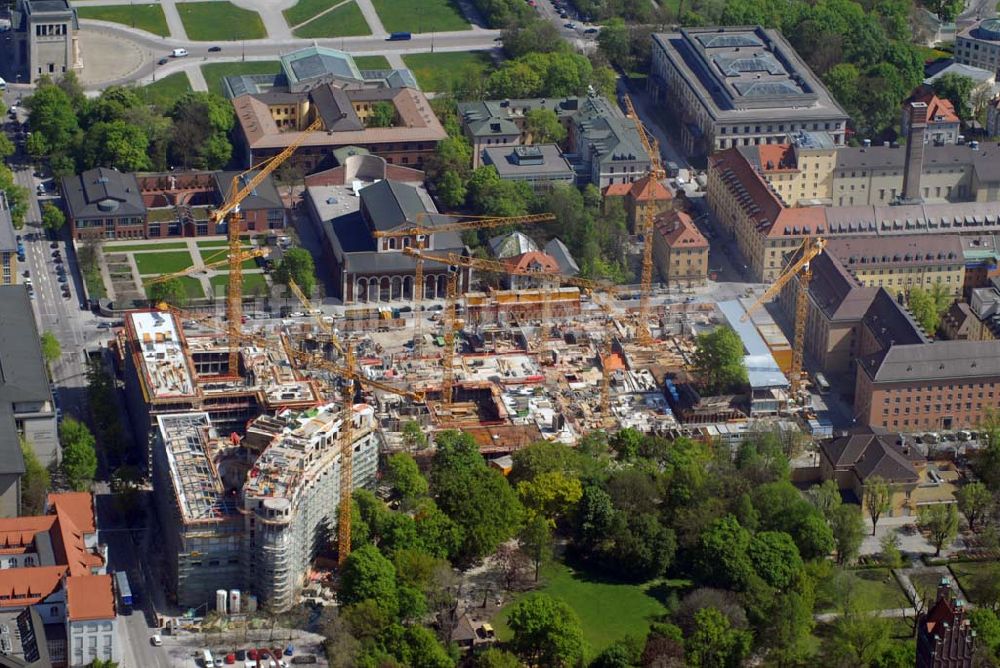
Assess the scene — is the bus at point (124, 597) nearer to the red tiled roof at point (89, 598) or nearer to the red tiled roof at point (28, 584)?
the red tiled roof at point (28, 584)

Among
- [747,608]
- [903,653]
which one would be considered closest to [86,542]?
[747,608]

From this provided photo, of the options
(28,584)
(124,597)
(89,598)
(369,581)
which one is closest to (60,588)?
(28,584)

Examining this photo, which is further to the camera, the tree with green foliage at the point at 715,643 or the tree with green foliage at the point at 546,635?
the tree with green foliage at the point at 715,643

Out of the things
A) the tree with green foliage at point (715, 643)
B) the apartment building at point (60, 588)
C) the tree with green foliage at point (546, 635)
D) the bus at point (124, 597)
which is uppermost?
the apartment building at point (60, 588)

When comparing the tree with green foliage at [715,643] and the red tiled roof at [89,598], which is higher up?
the red tiled roof at [89,598]

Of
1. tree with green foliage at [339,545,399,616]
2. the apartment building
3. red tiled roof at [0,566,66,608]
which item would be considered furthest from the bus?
tree with green foliage at [339,545,399,616]

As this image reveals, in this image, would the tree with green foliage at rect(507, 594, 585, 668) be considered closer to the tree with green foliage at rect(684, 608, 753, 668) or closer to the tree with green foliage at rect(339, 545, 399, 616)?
the tree with green foliage at rect(684, 608, 753, 668)

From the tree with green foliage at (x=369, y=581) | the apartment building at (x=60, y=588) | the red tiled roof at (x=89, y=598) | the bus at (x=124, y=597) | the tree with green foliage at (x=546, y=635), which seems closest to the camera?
the red tiled roof at (x=89, y=598)

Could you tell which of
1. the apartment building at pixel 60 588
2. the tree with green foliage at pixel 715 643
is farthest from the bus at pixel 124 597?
the tree with green foliage at pixel 715 643
